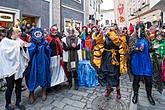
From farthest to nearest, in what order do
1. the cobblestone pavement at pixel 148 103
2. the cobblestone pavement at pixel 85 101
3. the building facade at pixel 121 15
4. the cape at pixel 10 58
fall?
the building facade at pixel 121 15 → the cobblestone pavement at pixel 148 103 → the cobblestone pavement at pixel 85 101 → the cape at pixel 10 58

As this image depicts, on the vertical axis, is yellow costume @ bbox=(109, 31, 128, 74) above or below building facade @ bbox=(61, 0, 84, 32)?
below

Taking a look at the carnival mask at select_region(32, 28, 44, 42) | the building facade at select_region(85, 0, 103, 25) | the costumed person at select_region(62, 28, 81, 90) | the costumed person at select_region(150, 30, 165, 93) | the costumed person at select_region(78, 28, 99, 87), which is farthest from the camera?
the building facade at select_region(85, 0, 103, 25)

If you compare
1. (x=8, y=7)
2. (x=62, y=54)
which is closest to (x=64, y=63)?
(x=62, y=54)

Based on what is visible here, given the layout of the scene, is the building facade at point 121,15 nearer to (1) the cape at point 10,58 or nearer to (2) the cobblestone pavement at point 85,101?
(2) the cobblestone pavement at point 85,101

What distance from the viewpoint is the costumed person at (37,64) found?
4867 millimetres

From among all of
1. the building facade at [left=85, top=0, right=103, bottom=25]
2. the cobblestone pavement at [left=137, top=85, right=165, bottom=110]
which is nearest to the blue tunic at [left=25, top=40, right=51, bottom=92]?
the cobblestone pavement at [left=137, top=85, right=165, bottom=110]

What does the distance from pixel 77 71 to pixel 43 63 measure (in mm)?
1554

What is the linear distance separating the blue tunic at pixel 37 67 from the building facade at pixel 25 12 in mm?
5029

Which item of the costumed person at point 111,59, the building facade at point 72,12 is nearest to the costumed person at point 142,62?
the costumed person at point 111,59

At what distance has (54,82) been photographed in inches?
225

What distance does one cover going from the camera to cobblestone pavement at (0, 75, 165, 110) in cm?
469

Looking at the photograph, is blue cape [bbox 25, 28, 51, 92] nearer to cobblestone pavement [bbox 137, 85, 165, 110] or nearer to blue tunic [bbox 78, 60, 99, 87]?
blue tunic [bbox 78, 60, 99, 87]

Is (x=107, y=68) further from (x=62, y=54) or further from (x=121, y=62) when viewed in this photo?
(x=62, y=54)

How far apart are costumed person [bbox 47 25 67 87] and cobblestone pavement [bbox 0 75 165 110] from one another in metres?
0.41
